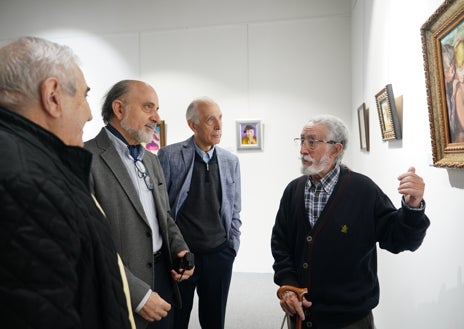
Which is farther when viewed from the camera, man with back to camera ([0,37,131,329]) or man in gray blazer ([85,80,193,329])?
man in gray blazer ([85,80,193,329])

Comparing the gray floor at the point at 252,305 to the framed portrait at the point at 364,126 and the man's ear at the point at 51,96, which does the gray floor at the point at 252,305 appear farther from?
the man's ear at the point at 51,96

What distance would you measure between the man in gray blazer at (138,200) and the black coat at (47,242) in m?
0.61

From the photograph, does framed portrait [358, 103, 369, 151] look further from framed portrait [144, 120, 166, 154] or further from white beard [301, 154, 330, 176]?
framed portrait [144, 120, 166, 154]

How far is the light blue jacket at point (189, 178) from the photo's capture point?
2.18 m

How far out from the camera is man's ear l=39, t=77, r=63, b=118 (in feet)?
2.61

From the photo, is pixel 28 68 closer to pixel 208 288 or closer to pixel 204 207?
pixel 204 207

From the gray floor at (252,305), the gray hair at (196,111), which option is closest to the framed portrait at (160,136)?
the gray floor at (252,305)

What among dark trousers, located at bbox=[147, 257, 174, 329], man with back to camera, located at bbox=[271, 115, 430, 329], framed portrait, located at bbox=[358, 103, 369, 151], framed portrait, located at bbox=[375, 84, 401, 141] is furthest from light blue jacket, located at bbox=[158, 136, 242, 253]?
framed portrait, located at bbox=[358, 103, 369, 151]

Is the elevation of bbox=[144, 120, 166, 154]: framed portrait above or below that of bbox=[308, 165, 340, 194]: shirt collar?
above

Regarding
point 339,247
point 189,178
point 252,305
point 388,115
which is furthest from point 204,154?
point 252,305

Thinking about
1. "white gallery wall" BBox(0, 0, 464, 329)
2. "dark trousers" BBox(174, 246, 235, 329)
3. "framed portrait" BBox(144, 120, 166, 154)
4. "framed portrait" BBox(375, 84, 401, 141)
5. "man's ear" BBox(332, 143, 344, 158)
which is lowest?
"dark trousers" BBox(174, 246, 235, 329)

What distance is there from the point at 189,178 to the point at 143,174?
550 mm

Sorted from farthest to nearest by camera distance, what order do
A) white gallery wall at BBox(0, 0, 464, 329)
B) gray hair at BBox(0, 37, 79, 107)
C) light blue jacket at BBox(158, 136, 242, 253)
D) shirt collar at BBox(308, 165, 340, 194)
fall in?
white gallery wall at BBox(0, 0, 464, 329) < light blue jacket at BBox(158, 136, 242, 253) < shirt collar at BBox(308, 165, 340, 194) < gray hair at BBox(0, 37, 79, 107)

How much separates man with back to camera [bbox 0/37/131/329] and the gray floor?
2.38 metres
